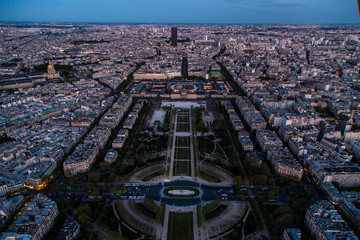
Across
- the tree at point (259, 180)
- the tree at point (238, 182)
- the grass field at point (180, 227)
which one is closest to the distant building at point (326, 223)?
the tree at point (259, 180)

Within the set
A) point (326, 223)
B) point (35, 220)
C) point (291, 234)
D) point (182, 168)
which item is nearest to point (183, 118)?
point (182, 168)

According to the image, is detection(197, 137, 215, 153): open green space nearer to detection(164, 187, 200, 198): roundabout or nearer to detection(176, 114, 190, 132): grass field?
detection(176, 114, 190, 132): grass field

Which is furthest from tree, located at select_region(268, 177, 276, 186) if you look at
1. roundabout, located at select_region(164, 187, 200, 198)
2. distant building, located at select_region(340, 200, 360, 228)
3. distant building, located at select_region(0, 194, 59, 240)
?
distant building, located at select_region(0, 194, 59, 240)

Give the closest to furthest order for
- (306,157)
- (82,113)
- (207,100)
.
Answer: (306,157) < (82,113) < (207,100)

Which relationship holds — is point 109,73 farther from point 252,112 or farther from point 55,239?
point 55,239

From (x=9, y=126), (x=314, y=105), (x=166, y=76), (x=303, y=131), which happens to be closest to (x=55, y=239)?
(x=9, y=126)

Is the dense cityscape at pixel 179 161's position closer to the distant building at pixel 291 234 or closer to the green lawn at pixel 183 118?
the distant building at pixel 291 234

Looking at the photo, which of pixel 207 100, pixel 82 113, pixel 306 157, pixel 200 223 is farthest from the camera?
pixel 207 100
